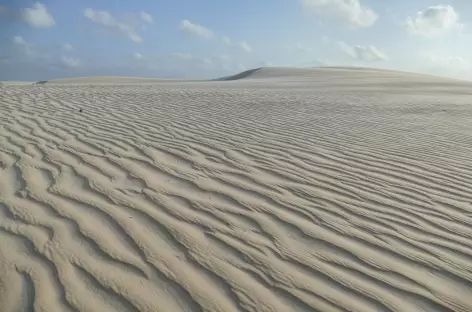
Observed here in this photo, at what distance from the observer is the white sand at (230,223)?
6.94ft

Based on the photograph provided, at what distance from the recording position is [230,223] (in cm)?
286

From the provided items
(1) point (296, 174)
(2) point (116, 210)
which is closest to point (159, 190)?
(2) point (116, 210)

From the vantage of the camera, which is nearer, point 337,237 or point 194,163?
point 337,237

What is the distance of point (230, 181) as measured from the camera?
371 cm

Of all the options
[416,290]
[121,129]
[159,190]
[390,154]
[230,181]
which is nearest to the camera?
[416,290]

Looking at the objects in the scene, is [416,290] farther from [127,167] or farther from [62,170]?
[62,170]

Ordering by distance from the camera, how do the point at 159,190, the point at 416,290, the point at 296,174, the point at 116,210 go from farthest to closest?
the point at 296,174
the point at 159,190
the point at 116,210
the point at 416,290

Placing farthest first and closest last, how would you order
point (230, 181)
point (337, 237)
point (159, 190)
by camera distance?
1. point (230, 181)
2. point (159, 190)
3. point (337, 237)

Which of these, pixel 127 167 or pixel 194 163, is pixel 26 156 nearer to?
pixel 127 167

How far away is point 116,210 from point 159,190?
0.50 metres

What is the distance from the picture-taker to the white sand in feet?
6.94

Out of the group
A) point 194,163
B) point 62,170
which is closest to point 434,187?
point 194,163

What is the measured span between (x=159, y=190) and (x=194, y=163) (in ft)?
2.86

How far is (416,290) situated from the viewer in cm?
222
